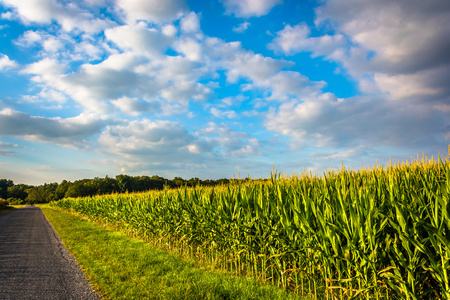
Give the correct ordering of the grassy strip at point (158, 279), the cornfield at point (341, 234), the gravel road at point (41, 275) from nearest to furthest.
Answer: the cornfield at point (341, 234) < the grassy strip at point (158, 279) < the gravel road at point (41, 275)

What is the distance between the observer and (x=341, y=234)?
16.2 ft

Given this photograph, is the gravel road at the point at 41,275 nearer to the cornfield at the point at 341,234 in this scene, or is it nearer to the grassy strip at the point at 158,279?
the grassy strip at the point at 158,279

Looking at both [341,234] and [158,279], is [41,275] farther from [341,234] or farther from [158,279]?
[341,234]

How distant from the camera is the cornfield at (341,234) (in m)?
3.91

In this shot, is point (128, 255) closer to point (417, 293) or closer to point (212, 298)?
point (212, 298)

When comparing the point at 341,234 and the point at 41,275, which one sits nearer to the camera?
the point at 341,234

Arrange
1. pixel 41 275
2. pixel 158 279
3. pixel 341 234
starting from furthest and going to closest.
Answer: pixel 41 275 < pixel 158 279 < pixel 341 234

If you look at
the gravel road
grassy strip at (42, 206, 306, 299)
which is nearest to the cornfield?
grassy strip at (42, 206, 306, 299)

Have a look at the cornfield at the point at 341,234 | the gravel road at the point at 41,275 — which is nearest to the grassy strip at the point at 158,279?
the gravel road at the point at 41,275

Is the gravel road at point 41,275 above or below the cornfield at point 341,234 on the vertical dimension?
below

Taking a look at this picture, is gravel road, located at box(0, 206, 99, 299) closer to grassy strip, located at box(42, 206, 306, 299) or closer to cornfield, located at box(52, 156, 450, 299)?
grassy strip, located at box(42, 206, 306, 299)

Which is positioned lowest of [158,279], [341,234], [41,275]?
[41,275]

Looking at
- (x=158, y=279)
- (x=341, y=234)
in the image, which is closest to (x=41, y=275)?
(x=158, y=279)

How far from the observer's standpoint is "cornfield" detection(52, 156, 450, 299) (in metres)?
3.91
